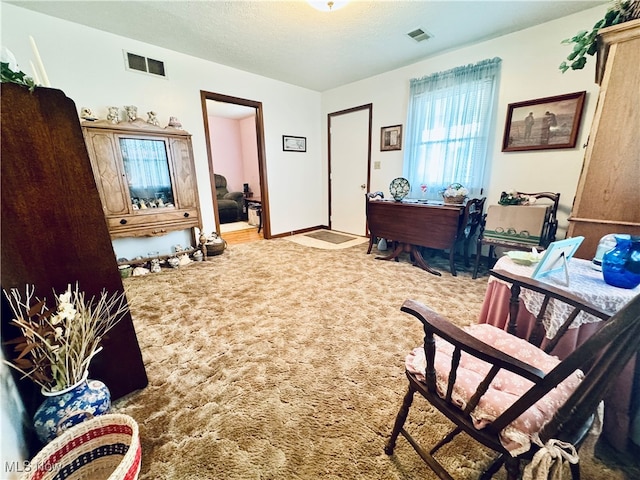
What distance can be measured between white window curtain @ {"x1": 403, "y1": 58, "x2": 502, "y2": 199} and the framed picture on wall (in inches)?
9.2

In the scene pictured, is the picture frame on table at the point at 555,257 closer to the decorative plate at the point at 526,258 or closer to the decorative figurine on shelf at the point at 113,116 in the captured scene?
the decorative plate at the point at 526,258

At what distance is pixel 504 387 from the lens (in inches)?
33.2

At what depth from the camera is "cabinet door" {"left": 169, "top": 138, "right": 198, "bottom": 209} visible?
304 centimetres

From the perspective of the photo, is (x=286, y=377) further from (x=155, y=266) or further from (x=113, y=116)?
(x=113, y=116)

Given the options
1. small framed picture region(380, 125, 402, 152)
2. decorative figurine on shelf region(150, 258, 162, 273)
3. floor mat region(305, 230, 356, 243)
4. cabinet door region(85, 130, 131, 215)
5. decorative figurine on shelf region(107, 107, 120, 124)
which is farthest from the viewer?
floor mat region(305, 230, 356, 243)

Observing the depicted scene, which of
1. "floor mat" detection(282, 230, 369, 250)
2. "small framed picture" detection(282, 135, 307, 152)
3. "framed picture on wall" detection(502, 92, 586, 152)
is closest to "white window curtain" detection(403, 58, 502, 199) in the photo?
"framed picture on wall" detection(502, 92, 586, 152)

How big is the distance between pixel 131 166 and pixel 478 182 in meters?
4.06

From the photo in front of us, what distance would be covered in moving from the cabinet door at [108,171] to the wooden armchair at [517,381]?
3.17m

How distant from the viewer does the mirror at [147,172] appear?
9.14 feet

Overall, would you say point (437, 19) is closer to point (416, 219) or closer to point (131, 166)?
point (416, 219)

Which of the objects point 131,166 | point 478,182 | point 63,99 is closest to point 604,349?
point 63,99

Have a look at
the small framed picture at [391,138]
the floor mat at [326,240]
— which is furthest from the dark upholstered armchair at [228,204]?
the small framed picture at [391,138]

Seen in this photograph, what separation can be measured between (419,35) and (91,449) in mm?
3969

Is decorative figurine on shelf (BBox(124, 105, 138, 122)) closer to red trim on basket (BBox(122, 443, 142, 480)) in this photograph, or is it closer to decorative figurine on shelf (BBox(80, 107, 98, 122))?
decorative figurine on shelf (BBox(80, 107, 98, 122))
